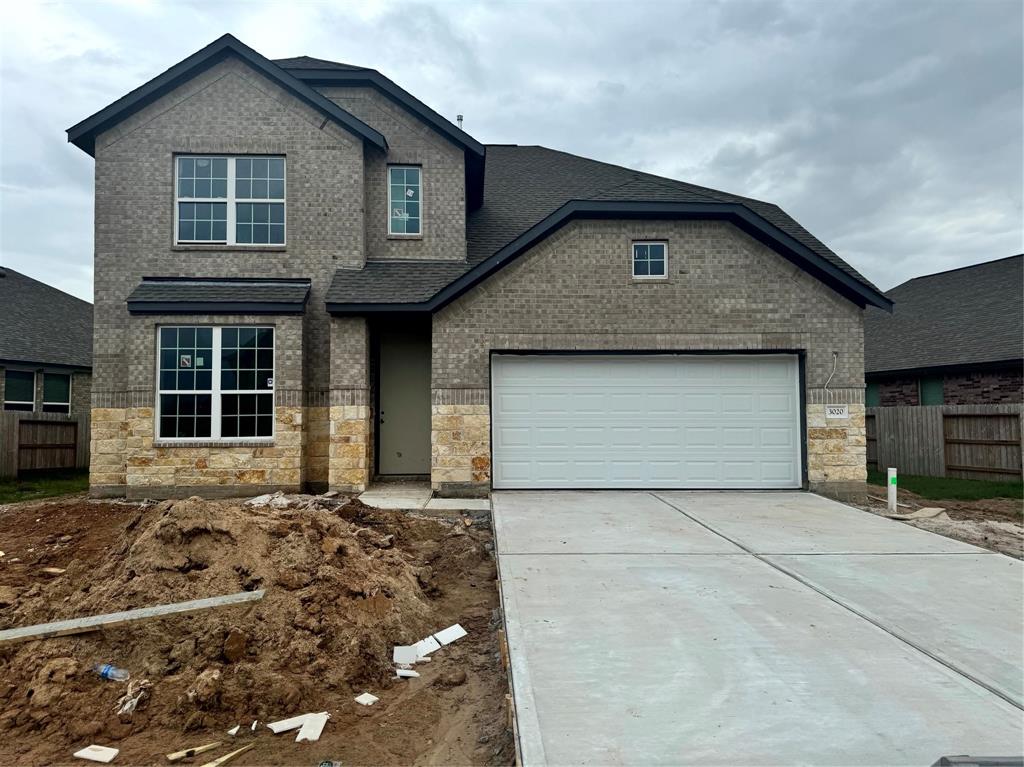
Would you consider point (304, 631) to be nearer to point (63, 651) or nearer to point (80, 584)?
point (63, 651)

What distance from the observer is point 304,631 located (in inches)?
194

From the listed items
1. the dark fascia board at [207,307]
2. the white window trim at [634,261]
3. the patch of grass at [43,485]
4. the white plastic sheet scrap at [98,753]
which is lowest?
the white plastic sheet scrap at [98,753]

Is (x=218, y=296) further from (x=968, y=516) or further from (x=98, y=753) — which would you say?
(x=968, y=516)

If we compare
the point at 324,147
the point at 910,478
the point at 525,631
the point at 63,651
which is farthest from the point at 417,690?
the point at 910,478

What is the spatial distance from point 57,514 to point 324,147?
796 cm

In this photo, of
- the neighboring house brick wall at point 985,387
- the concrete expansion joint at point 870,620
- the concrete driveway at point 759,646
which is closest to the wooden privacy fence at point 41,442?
the concrete driveway at point 759,646

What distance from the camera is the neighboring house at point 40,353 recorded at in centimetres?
1775

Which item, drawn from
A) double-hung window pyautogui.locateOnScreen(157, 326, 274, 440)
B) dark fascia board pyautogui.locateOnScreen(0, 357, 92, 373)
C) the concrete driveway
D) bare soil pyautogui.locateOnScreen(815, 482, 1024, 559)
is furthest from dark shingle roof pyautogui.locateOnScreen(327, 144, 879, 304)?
dark fascia board pyautogui.locateOnScreen(0, 357, 92, 373)

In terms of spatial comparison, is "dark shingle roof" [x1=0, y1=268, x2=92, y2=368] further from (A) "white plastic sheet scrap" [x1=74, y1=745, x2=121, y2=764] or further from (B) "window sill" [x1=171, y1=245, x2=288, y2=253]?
(A) "white plastic sheet scrap" [x1=74, y1=745, x2=121, y2=764]

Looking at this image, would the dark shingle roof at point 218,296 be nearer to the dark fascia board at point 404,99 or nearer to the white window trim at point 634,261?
the dark fascia board at point 404,99

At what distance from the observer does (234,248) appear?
12258mm

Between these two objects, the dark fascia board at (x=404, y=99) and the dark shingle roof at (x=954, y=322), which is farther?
the dark shingle roof at (x=954, y=322)

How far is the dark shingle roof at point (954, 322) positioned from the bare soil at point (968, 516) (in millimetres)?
6333

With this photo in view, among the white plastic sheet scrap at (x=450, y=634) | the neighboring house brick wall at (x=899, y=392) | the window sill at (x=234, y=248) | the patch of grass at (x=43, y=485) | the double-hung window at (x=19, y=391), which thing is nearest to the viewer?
the white plastic sheet scrap at (x=450, y=634)
